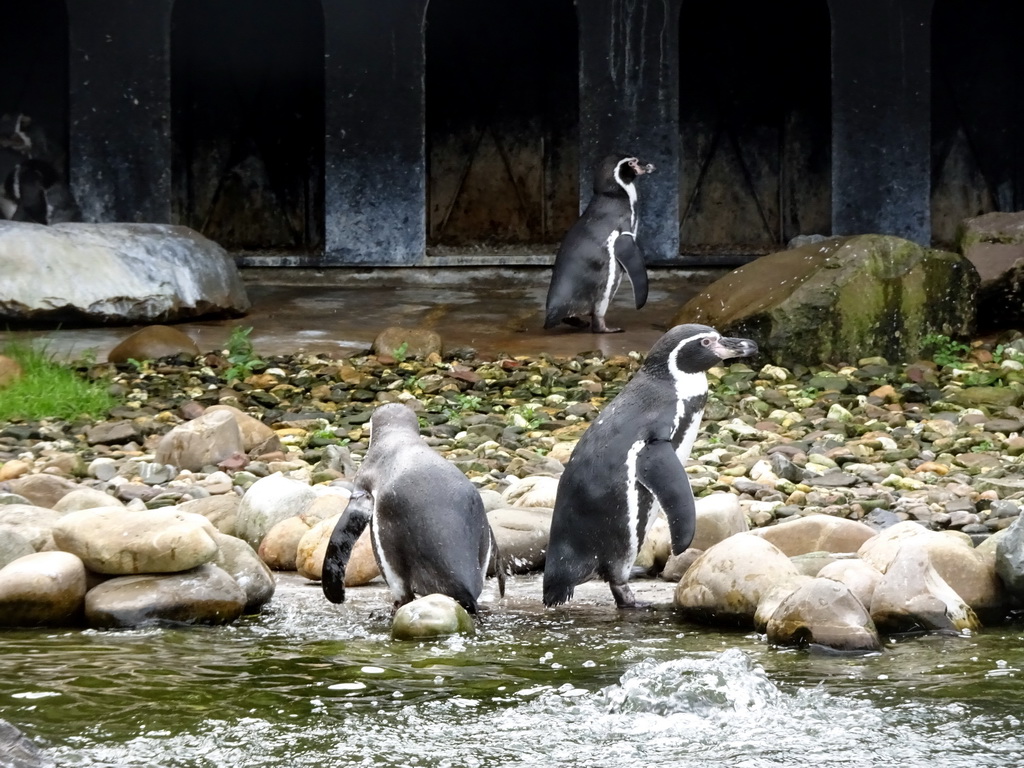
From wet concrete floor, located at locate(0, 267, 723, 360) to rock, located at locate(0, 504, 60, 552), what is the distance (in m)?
3.80

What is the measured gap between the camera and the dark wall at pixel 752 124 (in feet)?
45.8

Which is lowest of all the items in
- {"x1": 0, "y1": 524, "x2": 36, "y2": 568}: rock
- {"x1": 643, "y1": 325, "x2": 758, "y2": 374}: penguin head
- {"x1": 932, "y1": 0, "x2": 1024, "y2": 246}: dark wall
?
{"x1": 0, "y1": 524, "x2": 36, "y2": 568}: rock

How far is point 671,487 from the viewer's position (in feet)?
15.0

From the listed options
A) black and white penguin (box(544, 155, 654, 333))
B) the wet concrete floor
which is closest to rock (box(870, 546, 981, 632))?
the wet concrete floor

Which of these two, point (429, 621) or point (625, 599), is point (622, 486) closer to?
point (625, 599)

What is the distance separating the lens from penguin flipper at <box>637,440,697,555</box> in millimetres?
4543

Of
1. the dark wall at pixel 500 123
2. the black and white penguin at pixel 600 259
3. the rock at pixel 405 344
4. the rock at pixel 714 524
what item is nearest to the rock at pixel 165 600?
the rock at pixel 714 524

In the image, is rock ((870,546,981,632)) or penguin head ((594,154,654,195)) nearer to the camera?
rock ((870,546,981,632))

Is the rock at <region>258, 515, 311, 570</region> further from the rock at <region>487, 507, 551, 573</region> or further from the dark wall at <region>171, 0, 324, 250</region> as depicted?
the dark wall at <region>171, 0, 324, 250</region>

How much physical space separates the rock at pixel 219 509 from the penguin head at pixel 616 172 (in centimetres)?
543

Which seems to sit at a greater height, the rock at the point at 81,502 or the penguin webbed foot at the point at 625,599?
the rock at the point at 81,502

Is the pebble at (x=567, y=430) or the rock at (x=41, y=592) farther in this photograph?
the pebble at (x=567, y=430)

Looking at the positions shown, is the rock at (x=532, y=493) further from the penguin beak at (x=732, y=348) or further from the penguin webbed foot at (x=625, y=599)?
the penguin beak at (x=732, y=348)

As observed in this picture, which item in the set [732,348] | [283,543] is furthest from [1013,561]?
[283,543]
